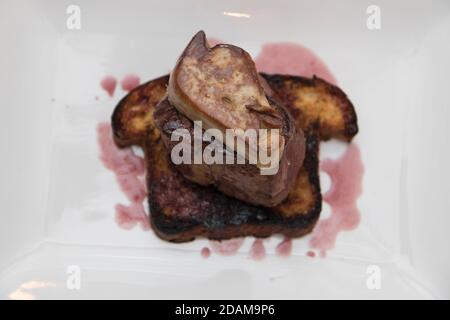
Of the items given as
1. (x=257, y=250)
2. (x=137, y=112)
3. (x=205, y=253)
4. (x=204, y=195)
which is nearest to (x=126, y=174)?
(x=137, y=112)

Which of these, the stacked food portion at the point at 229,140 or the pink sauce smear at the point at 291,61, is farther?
the pink sauce smear at the point at 291,61

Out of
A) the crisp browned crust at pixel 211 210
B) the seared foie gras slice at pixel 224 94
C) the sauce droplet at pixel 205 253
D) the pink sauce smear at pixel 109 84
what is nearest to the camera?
the seared foie gras slice at pixel 224 94

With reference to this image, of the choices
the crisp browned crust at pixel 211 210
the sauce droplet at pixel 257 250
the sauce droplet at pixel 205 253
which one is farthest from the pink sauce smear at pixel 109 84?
the sauce droplet at pixel 257 250

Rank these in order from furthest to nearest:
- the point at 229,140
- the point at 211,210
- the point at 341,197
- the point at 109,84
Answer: the point at 109,84, the point at 341,197, the point at 211,210, the point at 229,140

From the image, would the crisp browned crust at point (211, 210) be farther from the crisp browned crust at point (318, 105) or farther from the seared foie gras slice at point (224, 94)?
the seared foie gras slice at point (224, 94)

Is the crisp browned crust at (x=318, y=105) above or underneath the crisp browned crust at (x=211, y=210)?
above

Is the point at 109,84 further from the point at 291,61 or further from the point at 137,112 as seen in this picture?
the point at 291,61
